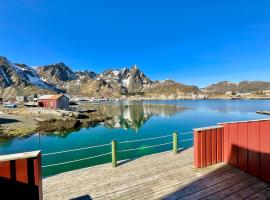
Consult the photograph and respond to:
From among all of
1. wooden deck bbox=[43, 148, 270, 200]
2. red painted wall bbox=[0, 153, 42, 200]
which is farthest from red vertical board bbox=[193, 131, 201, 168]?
red painted wall bbox=[0, 153, 42, 200]

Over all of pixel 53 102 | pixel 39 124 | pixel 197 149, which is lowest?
pixel 39 124

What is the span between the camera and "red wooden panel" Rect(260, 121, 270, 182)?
616 cm

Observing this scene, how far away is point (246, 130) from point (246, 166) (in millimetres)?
1168

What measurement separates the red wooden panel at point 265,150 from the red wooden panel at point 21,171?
6.50m

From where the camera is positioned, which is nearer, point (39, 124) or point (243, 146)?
point (243, 146)

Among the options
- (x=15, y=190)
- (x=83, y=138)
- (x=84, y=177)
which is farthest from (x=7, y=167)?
(x=83, y=138)

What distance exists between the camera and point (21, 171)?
12.7ft

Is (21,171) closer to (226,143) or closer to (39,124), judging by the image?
(226,143)

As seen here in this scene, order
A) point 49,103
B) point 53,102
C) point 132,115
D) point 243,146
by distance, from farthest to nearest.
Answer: point 49,103
point 53,102
point 132,115
point 243,146

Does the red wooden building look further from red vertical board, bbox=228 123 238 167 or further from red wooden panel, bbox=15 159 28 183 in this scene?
red wooden panel, bbox=15 159 28 183

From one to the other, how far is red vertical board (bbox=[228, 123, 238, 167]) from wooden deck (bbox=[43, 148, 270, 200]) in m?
0.32

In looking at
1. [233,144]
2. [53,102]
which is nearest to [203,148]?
[233,144]

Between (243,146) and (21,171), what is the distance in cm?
650

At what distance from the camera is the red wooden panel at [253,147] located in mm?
6430
